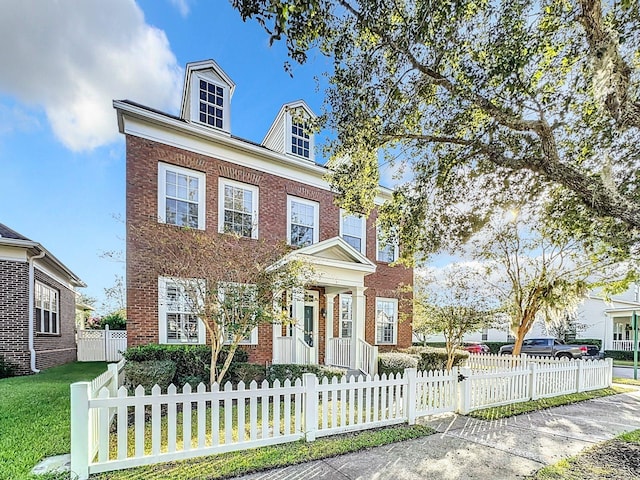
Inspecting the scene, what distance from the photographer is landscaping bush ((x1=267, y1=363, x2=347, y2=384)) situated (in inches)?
375

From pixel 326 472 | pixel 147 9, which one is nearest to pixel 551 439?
pixel 326 472

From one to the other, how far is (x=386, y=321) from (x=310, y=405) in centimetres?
984

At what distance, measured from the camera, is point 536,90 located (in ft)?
20.3

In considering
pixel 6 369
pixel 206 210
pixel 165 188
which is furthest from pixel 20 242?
pixel 206 210

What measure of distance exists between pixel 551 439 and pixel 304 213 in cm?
933

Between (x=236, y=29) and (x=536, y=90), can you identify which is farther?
(x=236, y=29)

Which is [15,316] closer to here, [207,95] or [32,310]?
[32,310]

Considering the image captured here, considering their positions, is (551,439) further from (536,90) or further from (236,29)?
(236,29)

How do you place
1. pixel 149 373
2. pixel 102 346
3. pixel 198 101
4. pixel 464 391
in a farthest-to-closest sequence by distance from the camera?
pixel 102 346, pixel 198 101, pixel 149 373, pixel 464 391

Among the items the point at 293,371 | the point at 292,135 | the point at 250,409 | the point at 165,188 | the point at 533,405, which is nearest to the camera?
the point at 250,409

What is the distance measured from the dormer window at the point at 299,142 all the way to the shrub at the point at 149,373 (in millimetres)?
8014

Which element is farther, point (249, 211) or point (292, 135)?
point (292, 135)

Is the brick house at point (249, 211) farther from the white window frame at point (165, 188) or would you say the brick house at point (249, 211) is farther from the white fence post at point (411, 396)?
the white fence post at point (411, 396)

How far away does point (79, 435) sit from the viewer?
387cm
